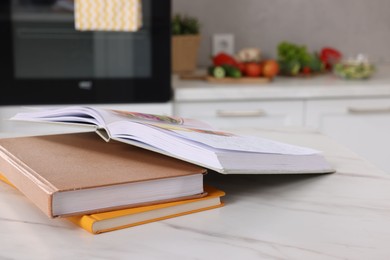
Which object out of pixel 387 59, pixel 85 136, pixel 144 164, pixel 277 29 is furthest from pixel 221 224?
pixel 387 59

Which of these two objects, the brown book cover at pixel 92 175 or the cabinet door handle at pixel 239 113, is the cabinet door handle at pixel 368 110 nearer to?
the cabinet door handle at pixel 239 113

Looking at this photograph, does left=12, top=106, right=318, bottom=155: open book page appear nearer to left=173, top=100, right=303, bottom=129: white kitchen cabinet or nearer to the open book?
A: the open book

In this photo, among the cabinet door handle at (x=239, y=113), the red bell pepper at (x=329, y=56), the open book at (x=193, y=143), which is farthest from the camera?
the red bell pepper at (x=329, y=56)

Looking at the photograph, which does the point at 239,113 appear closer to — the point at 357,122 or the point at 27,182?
the point at 357,122

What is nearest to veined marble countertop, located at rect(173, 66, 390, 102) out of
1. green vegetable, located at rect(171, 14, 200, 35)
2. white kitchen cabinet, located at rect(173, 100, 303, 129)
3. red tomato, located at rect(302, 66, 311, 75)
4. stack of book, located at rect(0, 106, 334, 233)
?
white kitchen cabinet, located at rect(173, 100, 303, 129)

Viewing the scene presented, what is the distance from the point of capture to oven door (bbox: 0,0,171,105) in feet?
7.27

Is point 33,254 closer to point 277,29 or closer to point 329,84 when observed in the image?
point 329,84

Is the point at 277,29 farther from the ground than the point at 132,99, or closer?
farther from the ground

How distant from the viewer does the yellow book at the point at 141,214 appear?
67 cm

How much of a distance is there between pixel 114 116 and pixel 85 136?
0.39ft

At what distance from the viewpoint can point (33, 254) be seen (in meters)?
0.62

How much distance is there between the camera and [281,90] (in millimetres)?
2340


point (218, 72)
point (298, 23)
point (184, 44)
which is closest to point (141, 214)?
point (218, 72)

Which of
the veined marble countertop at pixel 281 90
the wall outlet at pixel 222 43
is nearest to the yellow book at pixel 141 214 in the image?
the veined marble countertop at pixel 281 90
